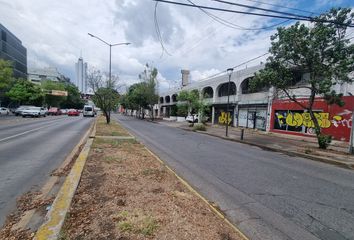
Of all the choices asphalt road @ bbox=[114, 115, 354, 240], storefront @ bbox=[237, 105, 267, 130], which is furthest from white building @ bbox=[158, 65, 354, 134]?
asphalt road @ bbox=[114, 115, 354, 240]

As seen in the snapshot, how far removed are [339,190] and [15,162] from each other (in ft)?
30.9

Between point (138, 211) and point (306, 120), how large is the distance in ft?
72.0

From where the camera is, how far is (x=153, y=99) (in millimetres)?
44938

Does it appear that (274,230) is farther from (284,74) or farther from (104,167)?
(284,74)

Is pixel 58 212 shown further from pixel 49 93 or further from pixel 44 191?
pixel 49 93

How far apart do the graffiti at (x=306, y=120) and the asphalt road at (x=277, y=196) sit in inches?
458

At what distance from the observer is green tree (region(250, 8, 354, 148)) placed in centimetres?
1354

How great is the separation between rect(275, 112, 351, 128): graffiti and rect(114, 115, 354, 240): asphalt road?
38.1 feet

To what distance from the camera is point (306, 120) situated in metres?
22.2

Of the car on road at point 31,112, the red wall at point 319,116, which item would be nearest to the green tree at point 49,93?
the car on road at point 31,112

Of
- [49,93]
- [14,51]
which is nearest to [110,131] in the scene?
[49,93]

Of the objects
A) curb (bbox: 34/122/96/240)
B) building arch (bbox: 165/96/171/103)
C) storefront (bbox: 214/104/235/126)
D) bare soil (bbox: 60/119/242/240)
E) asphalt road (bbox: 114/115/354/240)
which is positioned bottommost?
asphalt road (bbox: 114/115/354/240)

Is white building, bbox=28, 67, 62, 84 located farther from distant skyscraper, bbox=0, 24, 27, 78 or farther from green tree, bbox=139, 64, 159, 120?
green tree, bbox=139, 64, 159, 120

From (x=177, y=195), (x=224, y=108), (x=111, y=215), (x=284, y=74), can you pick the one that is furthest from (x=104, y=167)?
(x=224, y=108)
